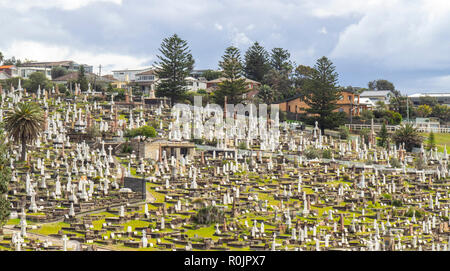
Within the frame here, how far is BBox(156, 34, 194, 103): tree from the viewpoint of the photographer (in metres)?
74.9

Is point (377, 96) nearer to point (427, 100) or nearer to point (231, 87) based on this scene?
point (427, 100)

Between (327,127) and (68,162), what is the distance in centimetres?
3545

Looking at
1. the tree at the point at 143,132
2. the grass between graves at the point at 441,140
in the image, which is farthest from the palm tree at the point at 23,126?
the grass between graves at the point at 441,140

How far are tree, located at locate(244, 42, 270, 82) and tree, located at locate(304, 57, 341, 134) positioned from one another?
22.3m

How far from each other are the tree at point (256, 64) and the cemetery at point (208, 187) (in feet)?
96.0

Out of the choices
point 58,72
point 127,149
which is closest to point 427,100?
point 58,72

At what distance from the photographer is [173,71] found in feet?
250

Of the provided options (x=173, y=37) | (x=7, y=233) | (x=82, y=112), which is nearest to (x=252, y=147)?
(x=82, y=112)

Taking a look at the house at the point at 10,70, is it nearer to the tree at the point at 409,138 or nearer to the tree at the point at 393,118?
the tree at the point at 393,118

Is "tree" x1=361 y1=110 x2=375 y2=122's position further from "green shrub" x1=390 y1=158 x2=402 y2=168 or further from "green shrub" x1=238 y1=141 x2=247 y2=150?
"green shrub" x1=238 y1=141 x2=247 y2=150

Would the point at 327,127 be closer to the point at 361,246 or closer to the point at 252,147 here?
the point at 252,147

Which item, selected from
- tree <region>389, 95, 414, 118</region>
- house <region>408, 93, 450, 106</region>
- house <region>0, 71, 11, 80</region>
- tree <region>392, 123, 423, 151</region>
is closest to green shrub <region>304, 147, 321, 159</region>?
tree <region>392, 123, 423, 151</region>

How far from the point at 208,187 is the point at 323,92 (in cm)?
3436
